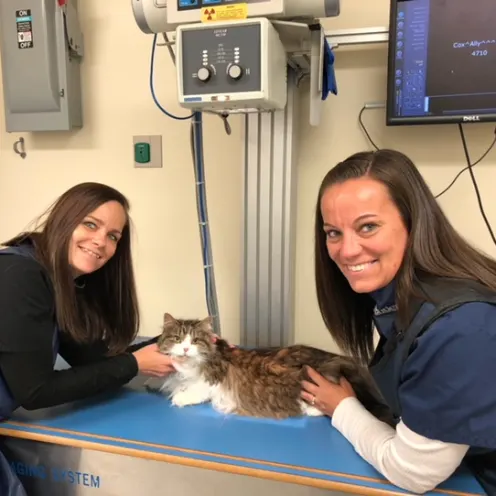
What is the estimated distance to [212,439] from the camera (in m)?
1.03

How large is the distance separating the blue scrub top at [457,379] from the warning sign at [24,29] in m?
1.83

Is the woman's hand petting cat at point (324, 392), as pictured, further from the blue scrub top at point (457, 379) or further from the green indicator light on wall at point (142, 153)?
the green indicator light on wall at point (142, 153)

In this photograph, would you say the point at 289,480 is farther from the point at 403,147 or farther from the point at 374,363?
the point at 403,147

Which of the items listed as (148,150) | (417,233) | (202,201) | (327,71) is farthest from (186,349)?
(148,150)

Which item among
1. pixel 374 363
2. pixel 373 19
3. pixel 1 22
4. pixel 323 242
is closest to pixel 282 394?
pixel 374 363

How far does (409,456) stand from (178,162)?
1.43m

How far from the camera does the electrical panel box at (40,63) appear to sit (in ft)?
5.93

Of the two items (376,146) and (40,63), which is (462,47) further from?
(40,63)

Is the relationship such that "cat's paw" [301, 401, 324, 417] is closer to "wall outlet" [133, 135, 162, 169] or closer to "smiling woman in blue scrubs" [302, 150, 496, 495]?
"smiling woman in blue scrubs" [302, 150, 496, 495]

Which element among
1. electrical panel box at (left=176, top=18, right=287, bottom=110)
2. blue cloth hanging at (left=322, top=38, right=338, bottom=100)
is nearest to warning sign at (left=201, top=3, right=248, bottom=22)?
electrical panel box at (left=176, top=18, right=287, bottom=110)

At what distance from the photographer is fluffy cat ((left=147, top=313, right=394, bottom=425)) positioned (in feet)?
3.84

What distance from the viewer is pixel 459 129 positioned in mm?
1604

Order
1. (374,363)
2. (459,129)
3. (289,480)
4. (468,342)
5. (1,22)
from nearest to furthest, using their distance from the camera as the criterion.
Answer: (468,342)
(289,480)
(374,363)
(459,129)
(1,22)

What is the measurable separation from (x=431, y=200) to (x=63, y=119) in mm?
1529
